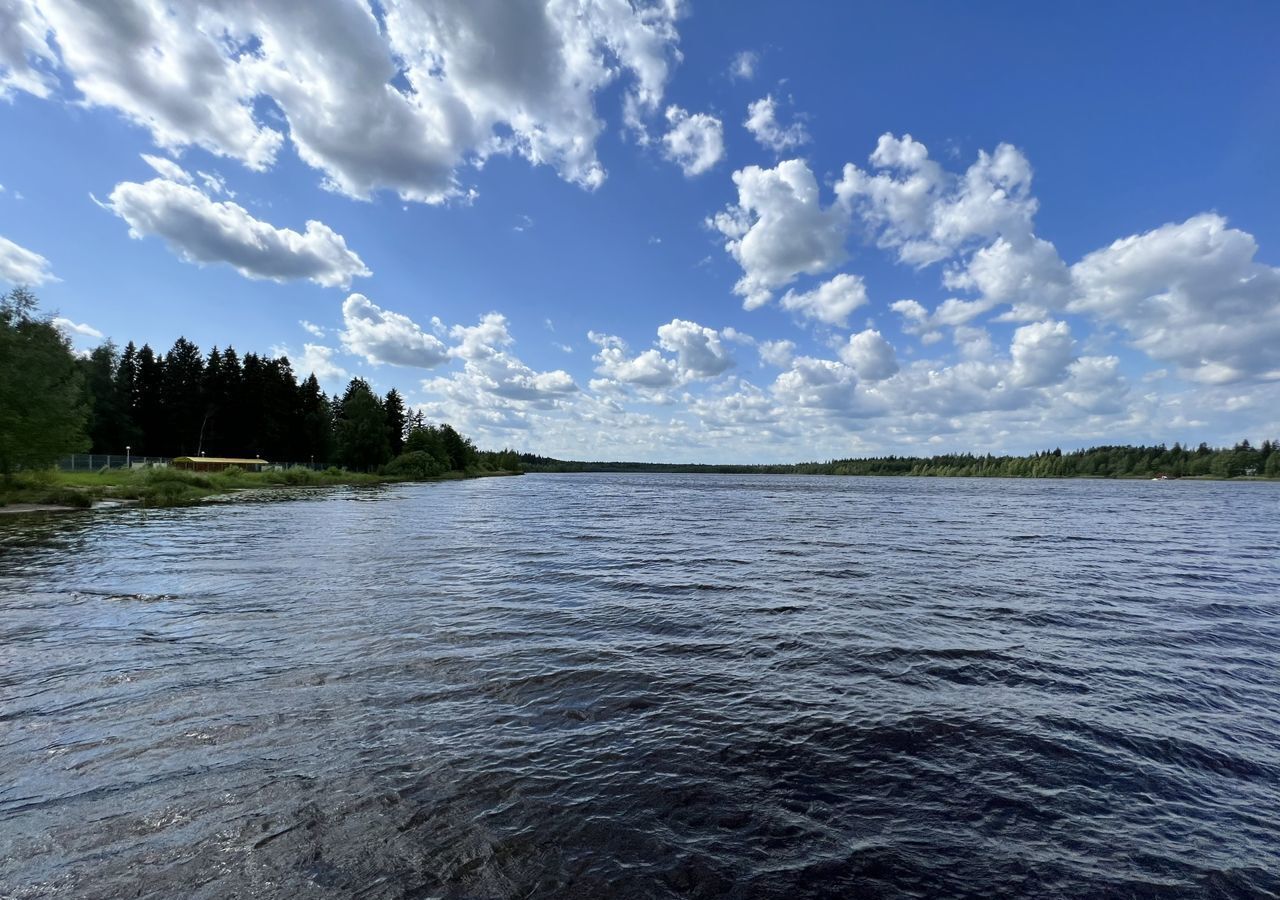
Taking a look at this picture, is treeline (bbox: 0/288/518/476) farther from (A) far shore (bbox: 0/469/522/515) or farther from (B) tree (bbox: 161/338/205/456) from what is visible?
(A) far shore (bbox: 0/469/522/515)

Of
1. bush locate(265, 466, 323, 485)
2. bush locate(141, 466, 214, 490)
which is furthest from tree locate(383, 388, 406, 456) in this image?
bush locate(141, 466, 214, 490)

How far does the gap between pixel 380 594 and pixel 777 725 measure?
47.5 feet

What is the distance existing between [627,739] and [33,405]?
67.5 m

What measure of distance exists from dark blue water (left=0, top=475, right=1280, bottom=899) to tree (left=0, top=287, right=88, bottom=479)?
44132 mm

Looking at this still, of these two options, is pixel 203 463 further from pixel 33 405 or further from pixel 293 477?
pixel 33 405

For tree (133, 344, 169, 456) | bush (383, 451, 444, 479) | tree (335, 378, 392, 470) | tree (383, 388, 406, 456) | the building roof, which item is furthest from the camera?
tree (383, 388, 406, 456)

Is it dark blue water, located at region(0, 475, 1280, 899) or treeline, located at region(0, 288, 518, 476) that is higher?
treeline, located at region(0, 288, 518, 476)

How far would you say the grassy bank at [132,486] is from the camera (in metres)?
49.0

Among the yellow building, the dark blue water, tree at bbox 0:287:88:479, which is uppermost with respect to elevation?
tree at bbox 0:287:88:479

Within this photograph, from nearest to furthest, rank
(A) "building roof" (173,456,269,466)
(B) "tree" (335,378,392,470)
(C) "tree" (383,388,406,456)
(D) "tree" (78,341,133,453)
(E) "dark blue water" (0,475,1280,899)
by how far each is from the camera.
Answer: (E) "dark blue water" (0,475,1280,899) < (A) "building roof" (173,456,269,466) < (D) "tree" (78,341,133,453) < (B) "tree" (335,378,392,470) < (C) "tree" (383,388,406,456)

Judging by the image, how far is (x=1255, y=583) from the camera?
79.1 feet

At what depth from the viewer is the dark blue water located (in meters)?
6.15

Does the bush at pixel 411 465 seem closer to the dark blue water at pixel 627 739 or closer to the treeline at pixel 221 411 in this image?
the treeline at pixel 221 411

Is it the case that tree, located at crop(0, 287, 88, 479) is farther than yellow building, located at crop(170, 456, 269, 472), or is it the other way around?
yellow building, located at crop(170, 456, 269, 472)
